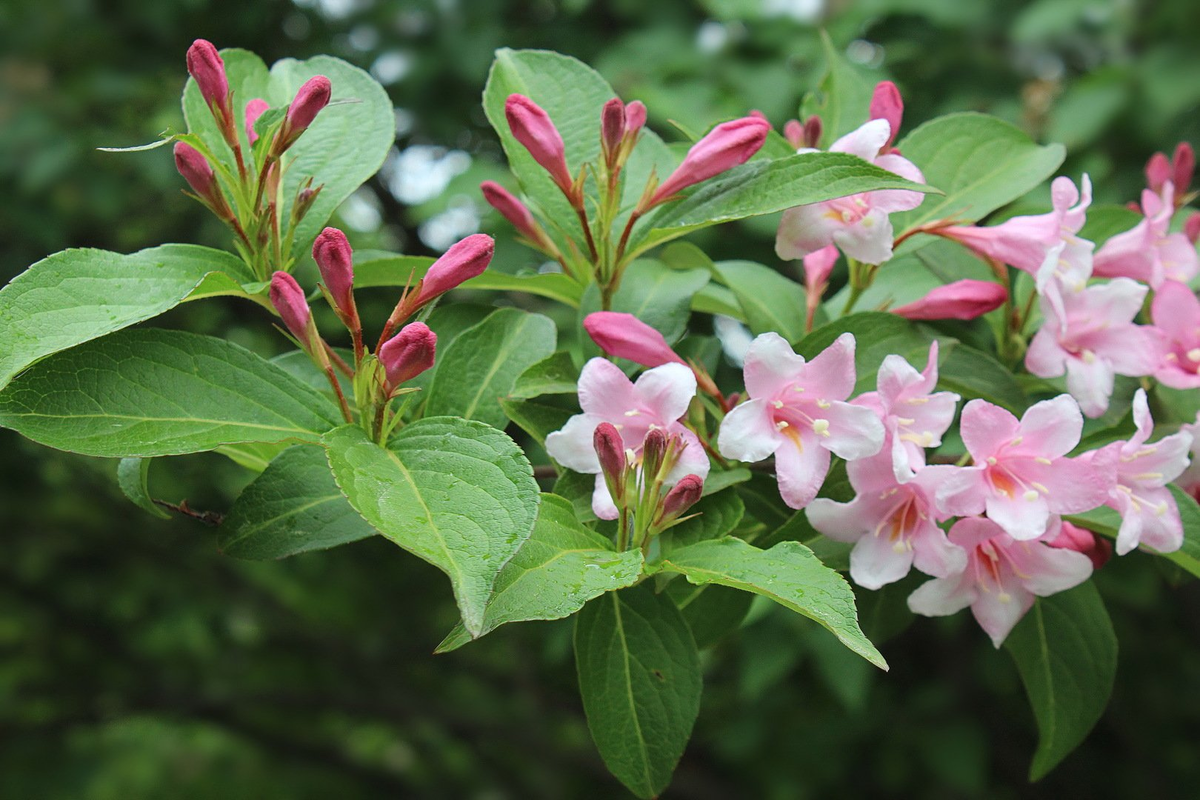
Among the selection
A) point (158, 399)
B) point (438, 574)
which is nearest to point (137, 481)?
point (158, 399)

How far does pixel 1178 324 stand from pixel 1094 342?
0.12m

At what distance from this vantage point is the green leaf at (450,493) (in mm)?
642

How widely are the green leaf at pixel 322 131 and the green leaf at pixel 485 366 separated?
0.18 m

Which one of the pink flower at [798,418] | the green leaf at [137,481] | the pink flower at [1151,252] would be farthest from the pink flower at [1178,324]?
the green leaf at [137,481]

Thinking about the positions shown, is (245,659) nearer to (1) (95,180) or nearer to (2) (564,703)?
(2) (564,703)

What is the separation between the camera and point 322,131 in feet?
3.37

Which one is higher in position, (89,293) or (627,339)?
(89,293)

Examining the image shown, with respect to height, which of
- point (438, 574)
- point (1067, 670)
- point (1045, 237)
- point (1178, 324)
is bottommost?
point (438, 574)

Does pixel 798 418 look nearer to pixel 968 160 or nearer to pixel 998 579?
pixel 998 579

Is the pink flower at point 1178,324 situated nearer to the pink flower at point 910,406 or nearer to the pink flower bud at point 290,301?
the pink flower at point 910,406

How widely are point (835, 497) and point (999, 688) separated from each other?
2459 mm

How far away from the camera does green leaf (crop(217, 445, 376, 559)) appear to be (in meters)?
0.83

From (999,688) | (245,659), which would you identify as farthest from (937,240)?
(245,659)

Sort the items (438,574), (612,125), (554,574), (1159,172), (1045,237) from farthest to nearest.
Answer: (438,574) < (1159,172) < (1045,237) < (612,125) < (554,574)
